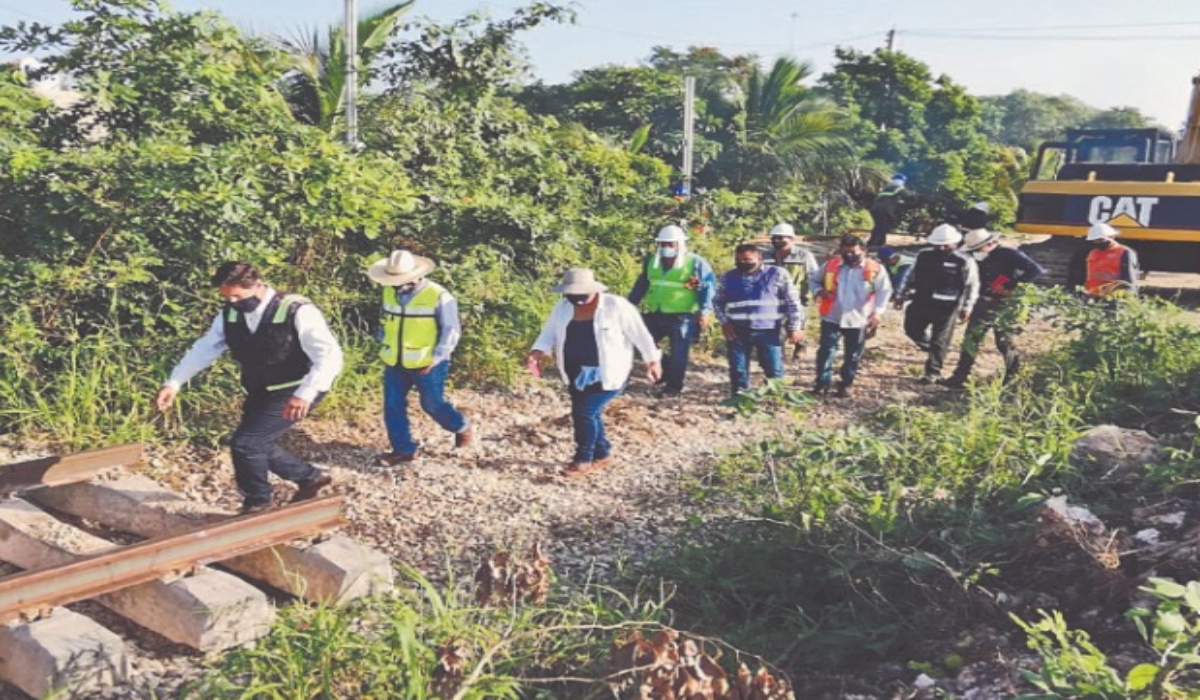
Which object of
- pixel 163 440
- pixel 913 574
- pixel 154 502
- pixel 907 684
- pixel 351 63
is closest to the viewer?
pixel 907 684

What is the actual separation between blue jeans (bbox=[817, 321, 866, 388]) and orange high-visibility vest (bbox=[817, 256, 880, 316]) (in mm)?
152

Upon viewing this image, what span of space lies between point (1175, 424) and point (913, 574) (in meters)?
3.09

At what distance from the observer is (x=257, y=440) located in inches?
188

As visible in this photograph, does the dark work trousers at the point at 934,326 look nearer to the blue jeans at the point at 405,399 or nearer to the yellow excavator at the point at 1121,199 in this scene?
the blue jeans at the point at 405,399

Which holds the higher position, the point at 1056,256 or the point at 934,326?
the point at 1056,256

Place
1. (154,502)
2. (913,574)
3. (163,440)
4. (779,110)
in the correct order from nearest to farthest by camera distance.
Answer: (913,574) → (154,502) → (163,440) → (779,110)

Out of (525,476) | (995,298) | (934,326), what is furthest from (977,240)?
(525,476)

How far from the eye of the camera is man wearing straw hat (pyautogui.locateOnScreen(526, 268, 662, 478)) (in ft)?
18.9

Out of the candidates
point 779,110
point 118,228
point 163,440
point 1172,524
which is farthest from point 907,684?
point 779,110

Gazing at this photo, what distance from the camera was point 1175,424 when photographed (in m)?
5.93

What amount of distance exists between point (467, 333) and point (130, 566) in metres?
4.15

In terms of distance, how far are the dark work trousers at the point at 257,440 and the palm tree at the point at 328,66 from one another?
427 centimetres

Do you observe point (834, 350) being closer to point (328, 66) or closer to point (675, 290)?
point (675, 290)

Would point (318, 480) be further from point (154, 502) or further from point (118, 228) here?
point (118, 228)
